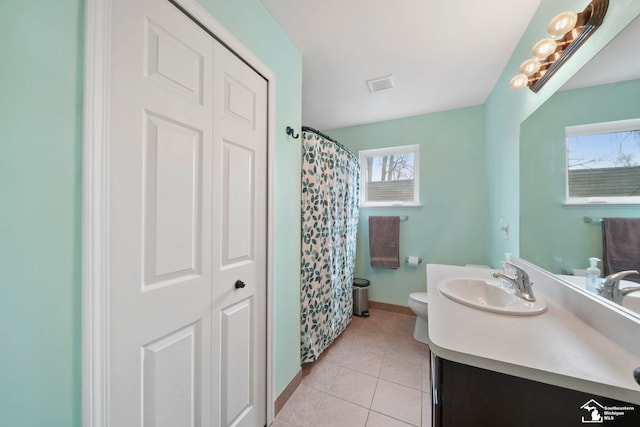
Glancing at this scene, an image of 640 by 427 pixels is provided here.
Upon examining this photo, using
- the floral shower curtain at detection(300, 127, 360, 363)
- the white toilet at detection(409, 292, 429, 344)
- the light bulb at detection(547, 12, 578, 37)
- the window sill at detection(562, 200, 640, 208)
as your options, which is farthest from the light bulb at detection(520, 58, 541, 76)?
the white toilet at detection(409, 292, 429, 344)

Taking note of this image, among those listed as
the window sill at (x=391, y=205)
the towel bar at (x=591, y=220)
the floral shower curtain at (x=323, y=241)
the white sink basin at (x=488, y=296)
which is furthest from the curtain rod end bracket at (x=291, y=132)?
the window sill at (x=391, y=205)

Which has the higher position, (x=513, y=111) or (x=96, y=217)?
(x=513, y=111)

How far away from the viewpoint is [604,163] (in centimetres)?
83

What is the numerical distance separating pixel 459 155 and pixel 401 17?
1.63 meters

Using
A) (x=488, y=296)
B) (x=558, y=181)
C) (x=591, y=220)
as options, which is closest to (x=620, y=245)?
(x=591, y=220)

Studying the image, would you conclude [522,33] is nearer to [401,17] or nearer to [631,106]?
[401,17]

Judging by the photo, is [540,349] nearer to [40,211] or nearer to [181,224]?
[181,224]

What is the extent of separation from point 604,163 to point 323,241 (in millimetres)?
1495

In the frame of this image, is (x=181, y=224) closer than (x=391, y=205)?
Yes

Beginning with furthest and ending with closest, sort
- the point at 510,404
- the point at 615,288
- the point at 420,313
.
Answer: the point at 420,313, the point at 615,288, the point at 510,404

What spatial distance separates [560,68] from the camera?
1064 mm

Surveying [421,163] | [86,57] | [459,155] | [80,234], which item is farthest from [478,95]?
[80,234]

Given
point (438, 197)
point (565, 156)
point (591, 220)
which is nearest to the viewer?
point (591, 220)

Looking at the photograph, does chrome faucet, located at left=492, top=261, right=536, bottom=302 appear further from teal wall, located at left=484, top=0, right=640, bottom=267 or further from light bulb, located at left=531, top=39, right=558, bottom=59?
light bulb, located at left=531, top=39, right=558, bottom=59
